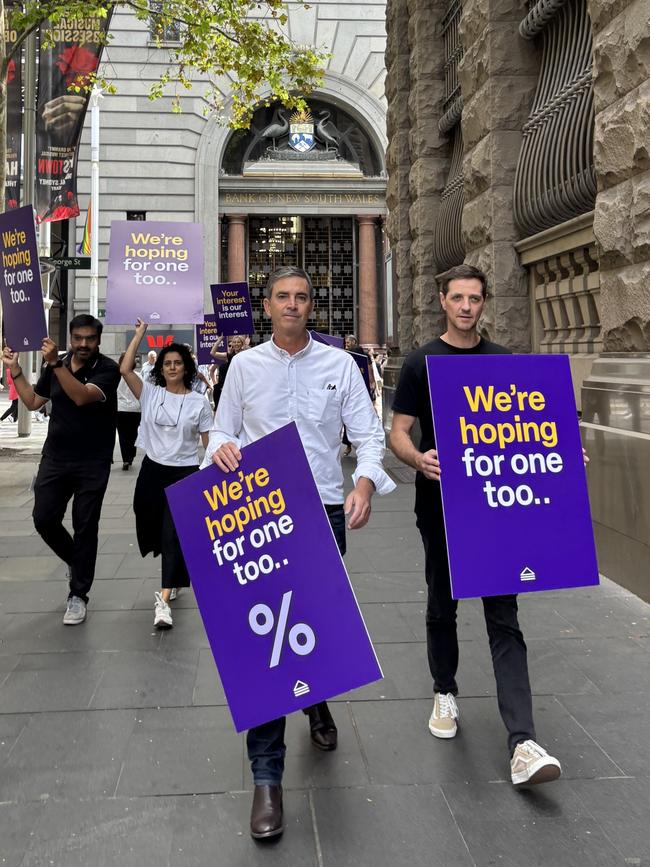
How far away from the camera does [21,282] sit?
761 cm

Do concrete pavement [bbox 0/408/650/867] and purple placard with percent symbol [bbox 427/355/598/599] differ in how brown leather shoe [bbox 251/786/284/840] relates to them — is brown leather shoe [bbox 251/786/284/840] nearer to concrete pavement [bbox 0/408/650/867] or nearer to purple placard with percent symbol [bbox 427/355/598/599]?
concrete pavement [bbox 0/408/650/867]

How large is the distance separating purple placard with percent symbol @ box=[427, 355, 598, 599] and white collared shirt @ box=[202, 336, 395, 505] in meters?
0.33

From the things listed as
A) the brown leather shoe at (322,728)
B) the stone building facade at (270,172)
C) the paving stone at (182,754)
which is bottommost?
the paving stone at (182,754)

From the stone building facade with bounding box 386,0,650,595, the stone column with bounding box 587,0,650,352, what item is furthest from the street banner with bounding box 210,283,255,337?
the stone column with bounding box 587,0,650,352

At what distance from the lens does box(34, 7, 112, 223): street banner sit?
1502cm

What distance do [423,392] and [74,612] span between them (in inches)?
124

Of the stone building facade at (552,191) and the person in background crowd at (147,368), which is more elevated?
the stone building facade at (552,191)

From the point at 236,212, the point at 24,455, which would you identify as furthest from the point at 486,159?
the point at 236,212

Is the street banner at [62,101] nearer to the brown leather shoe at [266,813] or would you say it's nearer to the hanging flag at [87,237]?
the hanging flag at [87,237]

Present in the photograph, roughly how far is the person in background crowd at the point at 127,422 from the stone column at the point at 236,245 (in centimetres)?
1950

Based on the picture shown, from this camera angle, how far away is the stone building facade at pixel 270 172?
1182 inches

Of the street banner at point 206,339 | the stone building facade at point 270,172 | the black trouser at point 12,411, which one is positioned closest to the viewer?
the street banner at point 206,339

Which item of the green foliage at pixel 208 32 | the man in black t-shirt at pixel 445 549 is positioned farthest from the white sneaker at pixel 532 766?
the green foliage at pixel 208 32

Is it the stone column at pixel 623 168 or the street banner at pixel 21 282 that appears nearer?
the stone column at pixel 623 168
